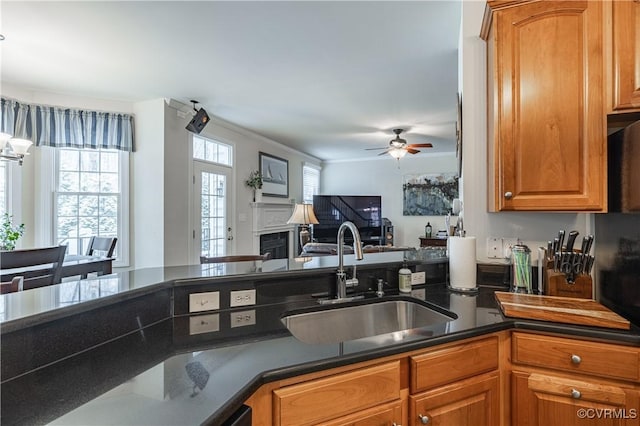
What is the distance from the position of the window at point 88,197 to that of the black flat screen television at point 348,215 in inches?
148

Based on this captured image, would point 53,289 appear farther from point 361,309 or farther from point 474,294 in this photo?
point 474,294

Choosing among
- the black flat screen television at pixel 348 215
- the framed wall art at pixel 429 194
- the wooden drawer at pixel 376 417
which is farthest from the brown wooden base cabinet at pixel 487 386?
the framed wall art at pixel 429 194

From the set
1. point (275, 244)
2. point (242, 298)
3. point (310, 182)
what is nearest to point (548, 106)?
point (242, 298)

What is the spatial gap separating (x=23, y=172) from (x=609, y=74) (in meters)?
4.81

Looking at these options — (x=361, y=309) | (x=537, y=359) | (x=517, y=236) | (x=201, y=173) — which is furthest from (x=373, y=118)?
(x=537, y=359)

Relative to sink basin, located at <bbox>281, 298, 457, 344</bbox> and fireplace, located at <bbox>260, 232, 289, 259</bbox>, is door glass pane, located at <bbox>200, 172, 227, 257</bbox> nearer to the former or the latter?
fireplace, located at <bbox>260, 232, 289, 259</bbox>

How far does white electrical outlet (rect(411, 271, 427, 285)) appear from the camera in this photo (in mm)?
1867

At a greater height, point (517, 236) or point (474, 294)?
point (517, 236)

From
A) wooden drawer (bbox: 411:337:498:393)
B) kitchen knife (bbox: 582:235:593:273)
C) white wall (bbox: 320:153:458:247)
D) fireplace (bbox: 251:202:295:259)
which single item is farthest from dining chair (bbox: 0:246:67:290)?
white wall (bbox: 320:153:458:247)

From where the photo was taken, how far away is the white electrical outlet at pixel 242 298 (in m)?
1.47

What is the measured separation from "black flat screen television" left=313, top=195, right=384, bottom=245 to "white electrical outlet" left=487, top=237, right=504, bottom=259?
5078mm

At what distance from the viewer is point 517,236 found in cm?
186

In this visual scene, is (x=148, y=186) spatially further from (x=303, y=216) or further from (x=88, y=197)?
(x=303, y=216)

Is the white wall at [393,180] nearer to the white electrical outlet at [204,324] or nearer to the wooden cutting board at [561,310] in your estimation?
the wooden cutting board at [561,310]
